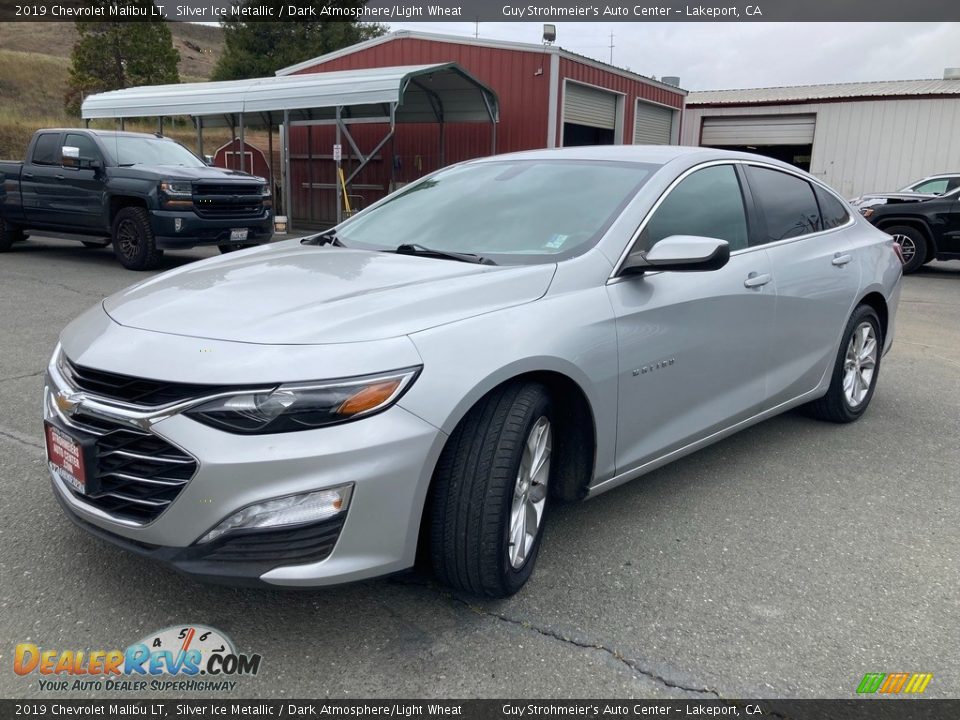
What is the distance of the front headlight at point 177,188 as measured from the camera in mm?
10055

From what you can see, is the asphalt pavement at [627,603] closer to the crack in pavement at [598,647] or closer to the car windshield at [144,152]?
the crack in pavement at [598,647]

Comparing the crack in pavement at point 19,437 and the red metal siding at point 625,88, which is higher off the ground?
the red metal siding at point 625,88

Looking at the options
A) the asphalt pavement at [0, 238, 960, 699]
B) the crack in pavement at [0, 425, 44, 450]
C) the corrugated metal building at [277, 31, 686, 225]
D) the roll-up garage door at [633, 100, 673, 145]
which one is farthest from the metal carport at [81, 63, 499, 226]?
the asphalt pavement at [0, 238, 960, 699]

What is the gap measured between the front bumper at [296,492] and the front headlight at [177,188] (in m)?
8.58

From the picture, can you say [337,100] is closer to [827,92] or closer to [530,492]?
[530,492]

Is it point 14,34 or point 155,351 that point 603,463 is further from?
point 14,34

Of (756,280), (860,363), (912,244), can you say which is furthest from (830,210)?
(912,244)

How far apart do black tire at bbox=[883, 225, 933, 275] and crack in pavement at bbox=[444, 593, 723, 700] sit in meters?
12.9

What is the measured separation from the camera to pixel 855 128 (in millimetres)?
22953

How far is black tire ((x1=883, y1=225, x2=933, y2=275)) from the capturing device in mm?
13211

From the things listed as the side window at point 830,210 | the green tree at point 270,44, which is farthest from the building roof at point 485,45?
the green tree at point 270,44

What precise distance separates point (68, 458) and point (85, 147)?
9936 millimetres

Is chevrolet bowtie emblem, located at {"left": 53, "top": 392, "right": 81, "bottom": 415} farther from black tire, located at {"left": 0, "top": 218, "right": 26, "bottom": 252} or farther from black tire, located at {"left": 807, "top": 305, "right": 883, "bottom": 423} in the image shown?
black tire, located at {"left": 0, "top": 218, "right": 26, "bottom": 252}

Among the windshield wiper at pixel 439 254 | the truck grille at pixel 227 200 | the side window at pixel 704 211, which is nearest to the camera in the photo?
the windshield wiper at pixel 439 254
